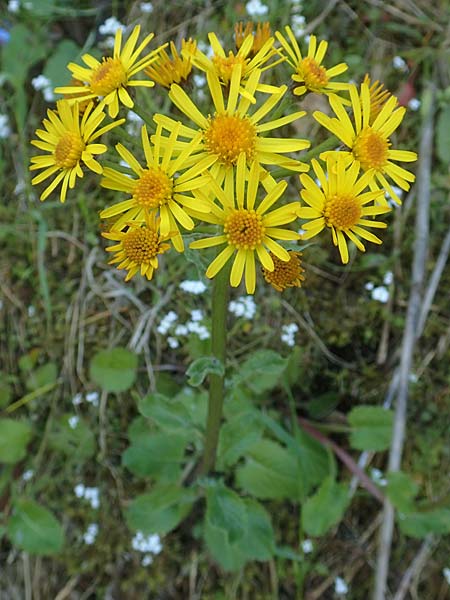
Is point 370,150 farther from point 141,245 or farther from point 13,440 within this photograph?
point 13,440

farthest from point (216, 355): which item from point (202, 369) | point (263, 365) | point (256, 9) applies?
point (256, 9)

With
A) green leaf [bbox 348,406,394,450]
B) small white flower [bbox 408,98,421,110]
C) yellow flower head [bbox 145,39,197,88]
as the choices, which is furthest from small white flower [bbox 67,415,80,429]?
small white flower [bbox 408,98,421,110]

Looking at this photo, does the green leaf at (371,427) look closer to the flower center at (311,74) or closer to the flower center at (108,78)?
the flower center at (311,74)

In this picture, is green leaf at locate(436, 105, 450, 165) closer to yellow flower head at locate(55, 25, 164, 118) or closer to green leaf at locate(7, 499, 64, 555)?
yellow flower head at locate(55, 25, 164, 118)

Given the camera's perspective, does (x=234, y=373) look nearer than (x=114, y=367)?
Yes

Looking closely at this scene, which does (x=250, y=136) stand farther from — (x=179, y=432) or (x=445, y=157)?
(x=445, y=157)

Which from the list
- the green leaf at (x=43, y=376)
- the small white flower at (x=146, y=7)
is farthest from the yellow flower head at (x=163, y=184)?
the small white flower at (x=146, y=7)

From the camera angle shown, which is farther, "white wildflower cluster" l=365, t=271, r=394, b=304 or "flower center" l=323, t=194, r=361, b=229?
"white wildflower cluster" l=365, t=271, r=394, b=304
